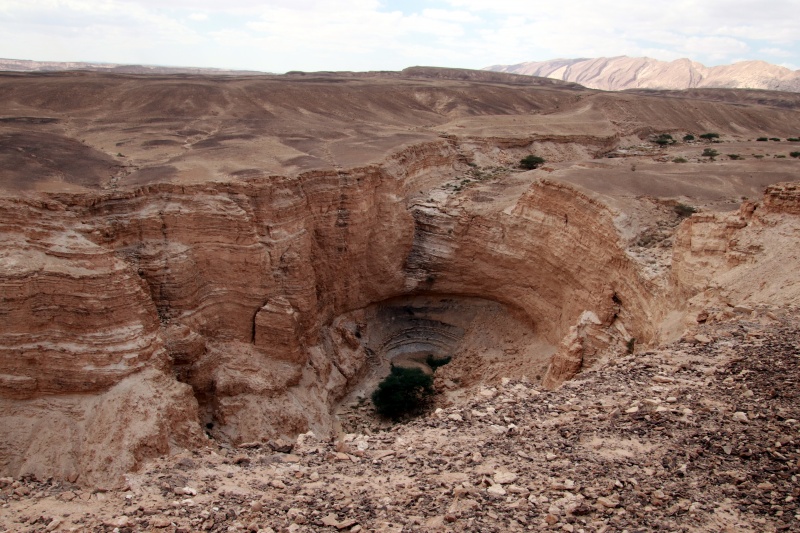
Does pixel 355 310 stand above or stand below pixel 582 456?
below

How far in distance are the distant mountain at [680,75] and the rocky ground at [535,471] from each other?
14289 cm

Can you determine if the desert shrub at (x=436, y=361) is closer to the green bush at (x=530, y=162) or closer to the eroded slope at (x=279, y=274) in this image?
the eroded slope at (x=279, y=274)

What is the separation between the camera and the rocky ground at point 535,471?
23.3 feet

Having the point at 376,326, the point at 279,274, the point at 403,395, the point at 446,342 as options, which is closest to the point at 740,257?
the point at 403,395

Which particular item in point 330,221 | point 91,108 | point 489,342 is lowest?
point 489,342

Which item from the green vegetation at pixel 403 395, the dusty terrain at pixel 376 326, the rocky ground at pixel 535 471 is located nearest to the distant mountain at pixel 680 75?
the dusty terrain at pixel 376 326

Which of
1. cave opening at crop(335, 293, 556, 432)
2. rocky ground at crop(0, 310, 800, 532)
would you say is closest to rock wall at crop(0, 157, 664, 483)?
cave opening at crop(335, 293, 556, 432)

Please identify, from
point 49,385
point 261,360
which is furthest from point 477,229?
point 49,385

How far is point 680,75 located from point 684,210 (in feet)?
512

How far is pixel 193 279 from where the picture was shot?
61.9 ft

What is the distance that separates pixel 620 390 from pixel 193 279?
1400cm

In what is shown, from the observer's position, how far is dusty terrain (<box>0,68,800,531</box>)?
310 inches

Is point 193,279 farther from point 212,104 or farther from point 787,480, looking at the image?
point 212,104

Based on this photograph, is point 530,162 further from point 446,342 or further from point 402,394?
point 402,394
